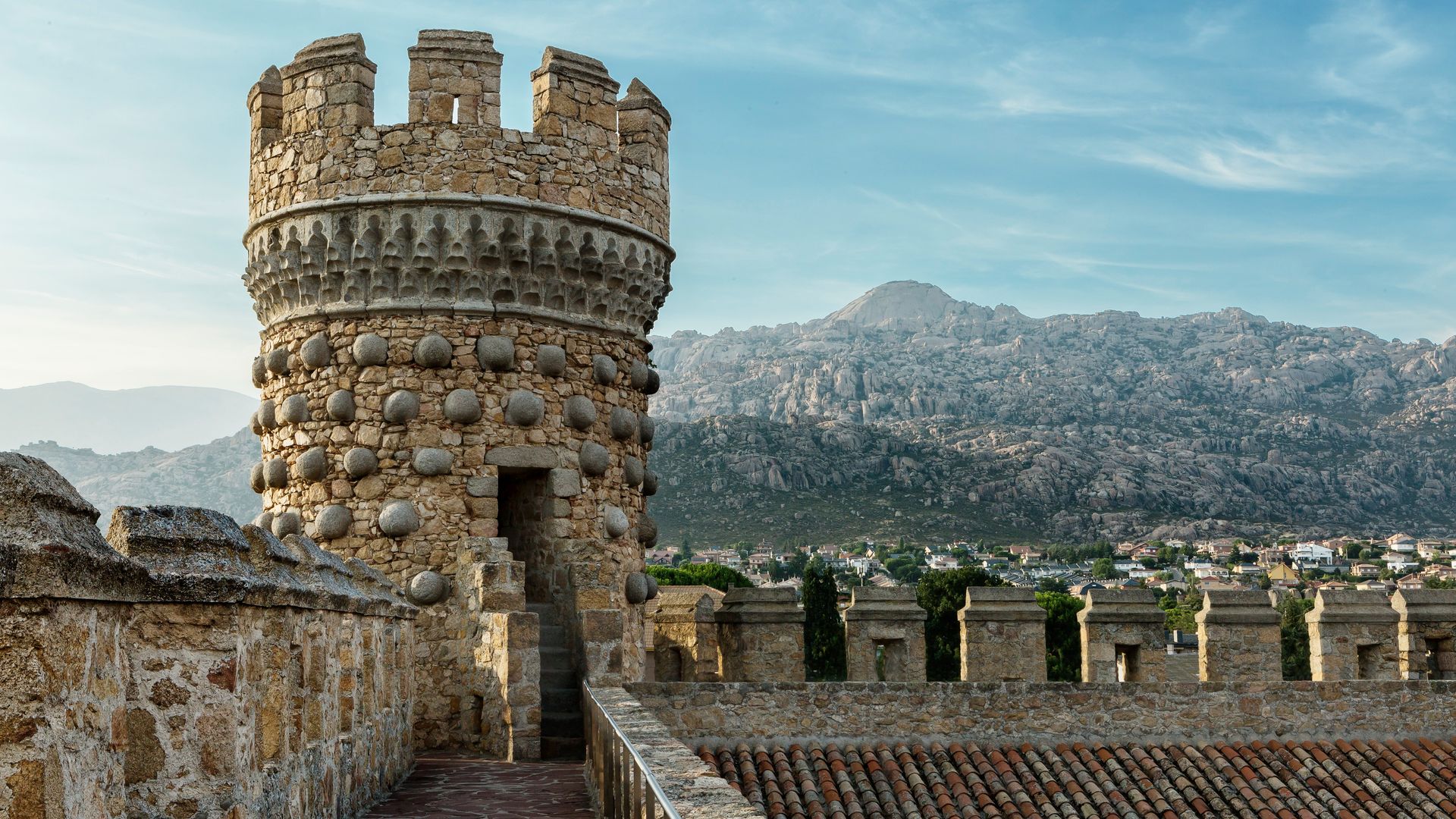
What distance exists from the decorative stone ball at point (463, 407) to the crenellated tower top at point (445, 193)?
35.4 inches

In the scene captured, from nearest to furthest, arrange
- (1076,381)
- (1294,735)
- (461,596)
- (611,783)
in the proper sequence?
(611,783), (461,596), (1294,735), (1076,381)

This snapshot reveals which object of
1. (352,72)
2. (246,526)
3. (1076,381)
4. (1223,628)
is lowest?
(1223,628)

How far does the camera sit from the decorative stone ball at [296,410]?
47.6 ft

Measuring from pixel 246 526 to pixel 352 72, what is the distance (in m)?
9.46

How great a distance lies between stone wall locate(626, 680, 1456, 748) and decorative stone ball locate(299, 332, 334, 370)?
458cm

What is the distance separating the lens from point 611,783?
7.25 m

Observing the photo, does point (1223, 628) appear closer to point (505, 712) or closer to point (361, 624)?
point (505, 712)

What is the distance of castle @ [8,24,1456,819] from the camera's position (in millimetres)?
13375

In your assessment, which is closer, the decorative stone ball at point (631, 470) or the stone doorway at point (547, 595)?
the stone doorway at point (547, 595)

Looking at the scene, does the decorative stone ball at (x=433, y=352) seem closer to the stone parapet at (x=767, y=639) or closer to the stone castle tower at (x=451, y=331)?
the stone castle tower at (x=451, y=331)

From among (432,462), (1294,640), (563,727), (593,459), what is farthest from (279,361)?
(1294,640)

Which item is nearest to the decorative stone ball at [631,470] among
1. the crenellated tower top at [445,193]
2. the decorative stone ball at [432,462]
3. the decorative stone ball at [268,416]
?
the crenellated tower top at [445,193]

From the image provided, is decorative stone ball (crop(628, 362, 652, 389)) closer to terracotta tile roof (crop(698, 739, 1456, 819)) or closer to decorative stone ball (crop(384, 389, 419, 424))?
decorative stone ball (crop(384, 389, 419, 424))

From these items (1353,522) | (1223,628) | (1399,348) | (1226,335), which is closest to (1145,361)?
(1226,335)
